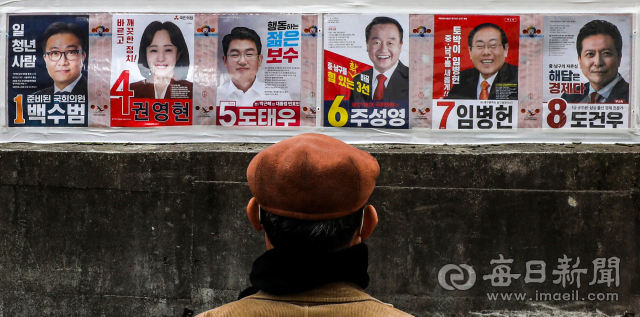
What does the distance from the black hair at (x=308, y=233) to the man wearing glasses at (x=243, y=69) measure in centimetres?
334

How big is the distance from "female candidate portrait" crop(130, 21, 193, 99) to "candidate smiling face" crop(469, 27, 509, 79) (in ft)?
8.62

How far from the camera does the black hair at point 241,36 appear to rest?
490 cm

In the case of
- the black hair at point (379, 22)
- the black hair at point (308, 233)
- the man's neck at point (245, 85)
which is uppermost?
the black hair at point (379, 22)

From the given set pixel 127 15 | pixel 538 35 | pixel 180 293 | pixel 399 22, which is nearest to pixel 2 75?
pixel 127 15

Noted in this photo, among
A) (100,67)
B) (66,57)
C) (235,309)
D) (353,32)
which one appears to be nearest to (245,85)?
(353,32)

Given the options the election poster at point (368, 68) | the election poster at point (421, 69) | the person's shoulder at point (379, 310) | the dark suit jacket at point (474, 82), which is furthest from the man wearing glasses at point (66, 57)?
the person's shoulder at point (379, 310)

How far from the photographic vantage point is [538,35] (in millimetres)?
4773

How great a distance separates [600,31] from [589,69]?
351 millimetres

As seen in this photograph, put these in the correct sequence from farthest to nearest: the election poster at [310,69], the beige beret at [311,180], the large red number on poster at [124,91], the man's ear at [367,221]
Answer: the large red number on poster at [124,91]
the election poster at [310,69]
the man's ear at [367,221]
the beige beret at [311,180]

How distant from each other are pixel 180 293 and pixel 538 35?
3933 mm

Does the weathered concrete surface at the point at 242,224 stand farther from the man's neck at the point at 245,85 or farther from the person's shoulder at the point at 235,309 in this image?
the person's shoulder at the point at 235,309

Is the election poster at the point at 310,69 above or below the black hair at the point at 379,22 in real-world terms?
below

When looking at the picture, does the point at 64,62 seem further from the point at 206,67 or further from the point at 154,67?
the point at 206,67

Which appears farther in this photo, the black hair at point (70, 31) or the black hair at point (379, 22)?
the black hair at point (70, 31)
